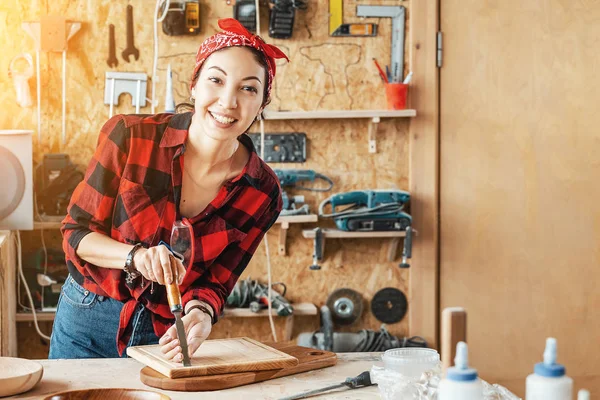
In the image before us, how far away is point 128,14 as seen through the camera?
3568mm

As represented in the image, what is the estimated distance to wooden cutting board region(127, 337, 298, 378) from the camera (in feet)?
5.11

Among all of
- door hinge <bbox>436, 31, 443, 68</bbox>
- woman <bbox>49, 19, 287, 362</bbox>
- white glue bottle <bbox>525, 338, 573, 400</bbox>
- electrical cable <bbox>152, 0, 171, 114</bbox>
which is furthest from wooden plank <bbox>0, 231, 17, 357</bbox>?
white glue bottle <bbox>525, 338, 573, 400</bbox>

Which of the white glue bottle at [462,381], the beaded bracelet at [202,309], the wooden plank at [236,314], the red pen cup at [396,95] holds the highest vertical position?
the red pen cup at [396,95]

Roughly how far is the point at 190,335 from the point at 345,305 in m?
2.10

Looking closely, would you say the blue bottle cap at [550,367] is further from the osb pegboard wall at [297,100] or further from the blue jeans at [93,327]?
the osb pegboard wall at [297,100]

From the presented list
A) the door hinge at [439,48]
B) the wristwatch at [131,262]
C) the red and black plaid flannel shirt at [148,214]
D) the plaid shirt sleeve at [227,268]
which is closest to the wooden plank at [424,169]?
the door hinge at [439,48]

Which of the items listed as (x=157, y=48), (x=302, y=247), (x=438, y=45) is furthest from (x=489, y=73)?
(x=157, y=48)

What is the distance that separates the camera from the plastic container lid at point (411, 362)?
1.45 meters

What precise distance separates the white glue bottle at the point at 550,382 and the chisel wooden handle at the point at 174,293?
0.82m

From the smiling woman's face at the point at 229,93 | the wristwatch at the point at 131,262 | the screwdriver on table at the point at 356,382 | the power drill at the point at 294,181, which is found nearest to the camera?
the screwdriver on table at the point at 356,382

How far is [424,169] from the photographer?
371 cm

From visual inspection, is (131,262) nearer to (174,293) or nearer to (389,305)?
(174,293)

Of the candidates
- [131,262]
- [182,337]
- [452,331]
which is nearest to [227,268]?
[131,262]

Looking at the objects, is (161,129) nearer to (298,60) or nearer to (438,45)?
(298,60)
